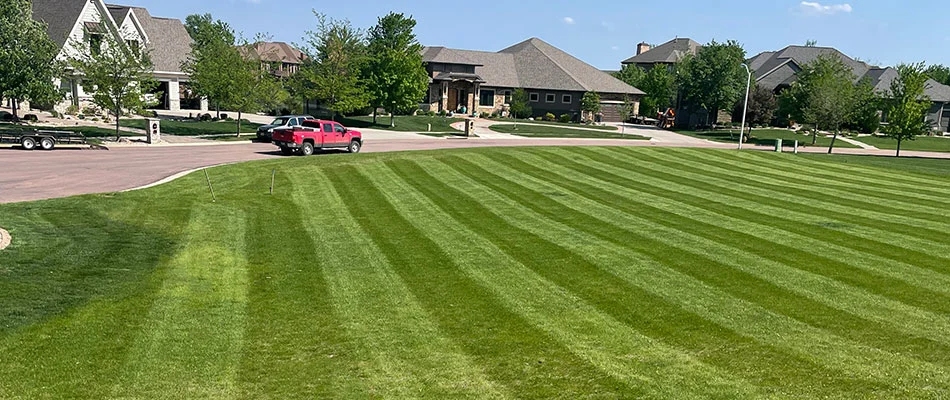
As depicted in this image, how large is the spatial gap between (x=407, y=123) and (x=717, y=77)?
35367 mm

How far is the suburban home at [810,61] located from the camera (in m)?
81.7

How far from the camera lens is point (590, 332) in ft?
31.5

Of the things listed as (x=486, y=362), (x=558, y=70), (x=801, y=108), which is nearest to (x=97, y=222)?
(x=486, y=362)

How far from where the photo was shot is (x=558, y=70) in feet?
284

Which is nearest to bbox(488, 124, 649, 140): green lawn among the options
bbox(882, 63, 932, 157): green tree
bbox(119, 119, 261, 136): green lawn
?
bbox(882, 63, 932, 157): green tree

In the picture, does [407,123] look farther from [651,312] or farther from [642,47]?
[642,47]

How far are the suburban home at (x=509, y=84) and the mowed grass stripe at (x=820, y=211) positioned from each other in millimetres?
51493

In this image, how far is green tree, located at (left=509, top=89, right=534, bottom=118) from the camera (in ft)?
267

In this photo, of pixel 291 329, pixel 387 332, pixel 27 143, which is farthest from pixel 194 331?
pixel 27 143

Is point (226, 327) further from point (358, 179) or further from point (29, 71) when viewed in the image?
point (29, 71)

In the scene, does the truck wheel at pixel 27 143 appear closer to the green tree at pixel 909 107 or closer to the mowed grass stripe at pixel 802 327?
the mowed grass stripe at pixel 802 327

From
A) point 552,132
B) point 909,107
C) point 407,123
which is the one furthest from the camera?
point 552,132

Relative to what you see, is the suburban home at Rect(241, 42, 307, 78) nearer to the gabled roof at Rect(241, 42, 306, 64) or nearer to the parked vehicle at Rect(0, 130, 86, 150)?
the gabled roof at Rect(241, 42, 306, 64)

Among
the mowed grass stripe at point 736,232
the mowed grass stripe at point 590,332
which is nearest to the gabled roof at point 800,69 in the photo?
the mowed grass stripe at point 736,232
